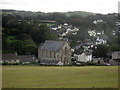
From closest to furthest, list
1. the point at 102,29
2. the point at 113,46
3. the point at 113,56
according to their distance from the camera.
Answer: the point at 113,56 → the point at 113,46 → the point at 102,29

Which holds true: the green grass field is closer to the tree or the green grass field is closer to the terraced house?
the terraced house

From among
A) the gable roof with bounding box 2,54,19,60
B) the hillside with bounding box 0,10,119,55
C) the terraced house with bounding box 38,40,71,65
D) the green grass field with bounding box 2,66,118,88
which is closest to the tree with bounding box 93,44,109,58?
the terraced house with bounding box 38,40,71,65

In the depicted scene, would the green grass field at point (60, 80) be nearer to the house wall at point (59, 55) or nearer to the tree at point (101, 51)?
the house wall at point (59, 55)

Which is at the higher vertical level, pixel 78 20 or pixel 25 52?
pixel 78 20

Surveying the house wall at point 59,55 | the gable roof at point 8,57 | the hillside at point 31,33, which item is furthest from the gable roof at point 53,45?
the gable roof at point 8,57

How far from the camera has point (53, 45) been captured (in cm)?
3391

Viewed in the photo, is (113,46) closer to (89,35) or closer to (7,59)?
(7,59)

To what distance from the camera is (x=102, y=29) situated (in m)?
65.2

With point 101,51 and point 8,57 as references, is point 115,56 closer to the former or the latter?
point 101,51

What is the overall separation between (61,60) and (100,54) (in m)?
5.79

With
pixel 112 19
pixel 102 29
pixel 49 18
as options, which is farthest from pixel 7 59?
pixel 49 18

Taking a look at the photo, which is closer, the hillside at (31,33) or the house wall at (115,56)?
the house wall at (115,56)

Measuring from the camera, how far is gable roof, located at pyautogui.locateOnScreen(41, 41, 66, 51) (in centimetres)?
3331

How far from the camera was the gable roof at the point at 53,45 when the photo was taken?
3331 cm
